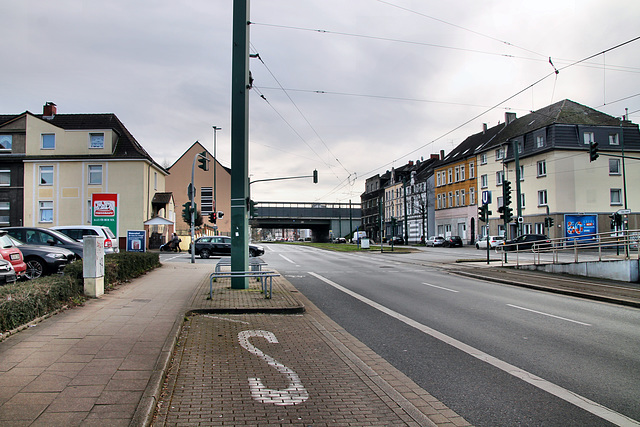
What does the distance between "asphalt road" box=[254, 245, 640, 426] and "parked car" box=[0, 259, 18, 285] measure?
22.1ft

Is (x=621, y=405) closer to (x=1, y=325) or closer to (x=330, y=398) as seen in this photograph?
(x=330, y=398)

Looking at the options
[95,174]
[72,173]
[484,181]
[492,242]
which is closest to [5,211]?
[72,173]

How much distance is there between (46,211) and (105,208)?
607 centimetres

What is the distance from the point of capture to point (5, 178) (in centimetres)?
3884

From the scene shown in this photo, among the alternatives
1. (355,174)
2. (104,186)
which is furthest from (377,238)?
(104,186)

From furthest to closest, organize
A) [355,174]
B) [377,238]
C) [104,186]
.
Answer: [377,238], [355,174], [104,186]

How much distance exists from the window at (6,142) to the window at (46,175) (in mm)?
3630

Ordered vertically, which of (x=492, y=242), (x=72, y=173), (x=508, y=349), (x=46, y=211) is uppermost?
(x=72, y=173)

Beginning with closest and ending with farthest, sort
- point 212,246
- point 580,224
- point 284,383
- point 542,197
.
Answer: point 284,383
point 212,246
point 580,224
point 542,197

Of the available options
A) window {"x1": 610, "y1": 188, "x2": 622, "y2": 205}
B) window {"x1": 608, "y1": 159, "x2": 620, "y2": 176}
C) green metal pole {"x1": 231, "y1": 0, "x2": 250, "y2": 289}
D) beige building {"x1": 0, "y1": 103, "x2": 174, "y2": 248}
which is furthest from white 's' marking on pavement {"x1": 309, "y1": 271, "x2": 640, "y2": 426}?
window {"x1": 608, "y1": 159, "x2": 620, "y2": 176}

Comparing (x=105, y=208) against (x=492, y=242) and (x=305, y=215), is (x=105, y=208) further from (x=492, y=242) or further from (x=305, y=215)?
(x=305, y=215)

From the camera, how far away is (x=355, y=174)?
4438 centimetres

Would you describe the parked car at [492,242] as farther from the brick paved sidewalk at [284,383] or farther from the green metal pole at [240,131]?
the brick paved sidewalk at [284,383]

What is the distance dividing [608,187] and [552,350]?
45886 millimetres
